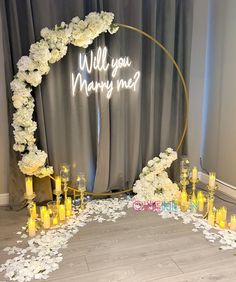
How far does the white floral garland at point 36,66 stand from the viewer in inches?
108

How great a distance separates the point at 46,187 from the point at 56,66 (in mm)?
1387

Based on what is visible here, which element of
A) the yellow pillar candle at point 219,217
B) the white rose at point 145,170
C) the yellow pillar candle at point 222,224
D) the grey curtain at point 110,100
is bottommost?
the yellow pillar candle at point 222,224

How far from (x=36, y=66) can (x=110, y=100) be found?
912mm

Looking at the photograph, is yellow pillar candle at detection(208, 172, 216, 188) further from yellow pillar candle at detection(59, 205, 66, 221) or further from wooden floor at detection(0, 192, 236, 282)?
yellow pillar candle at detection(59, 205, 66, 221)

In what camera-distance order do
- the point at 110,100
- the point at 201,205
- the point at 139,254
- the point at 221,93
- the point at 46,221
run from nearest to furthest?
the point at 139,254 → the point at 46,221 → the point at 201,205 → the point at 110,100 → the point at 221,93

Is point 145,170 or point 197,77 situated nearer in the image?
point 145,170

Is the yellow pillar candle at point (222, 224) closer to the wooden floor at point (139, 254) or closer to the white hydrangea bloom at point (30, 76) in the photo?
the wooden floor at point (139, 254)

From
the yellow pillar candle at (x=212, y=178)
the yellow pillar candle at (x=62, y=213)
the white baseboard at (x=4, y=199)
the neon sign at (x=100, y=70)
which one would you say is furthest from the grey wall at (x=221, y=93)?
the white baseboard at (x=4, y=199)

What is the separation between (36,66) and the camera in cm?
275

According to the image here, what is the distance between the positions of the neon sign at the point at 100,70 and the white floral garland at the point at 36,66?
0.19 meters

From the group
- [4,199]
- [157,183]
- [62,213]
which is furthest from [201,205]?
[4,199]

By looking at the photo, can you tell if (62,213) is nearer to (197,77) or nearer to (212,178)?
(212,178)

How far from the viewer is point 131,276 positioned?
6.34 ft

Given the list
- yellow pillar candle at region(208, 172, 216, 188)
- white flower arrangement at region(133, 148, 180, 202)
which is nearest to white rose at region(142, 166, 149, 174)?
white flower arrangement at region(133, 148, 180, 202)
